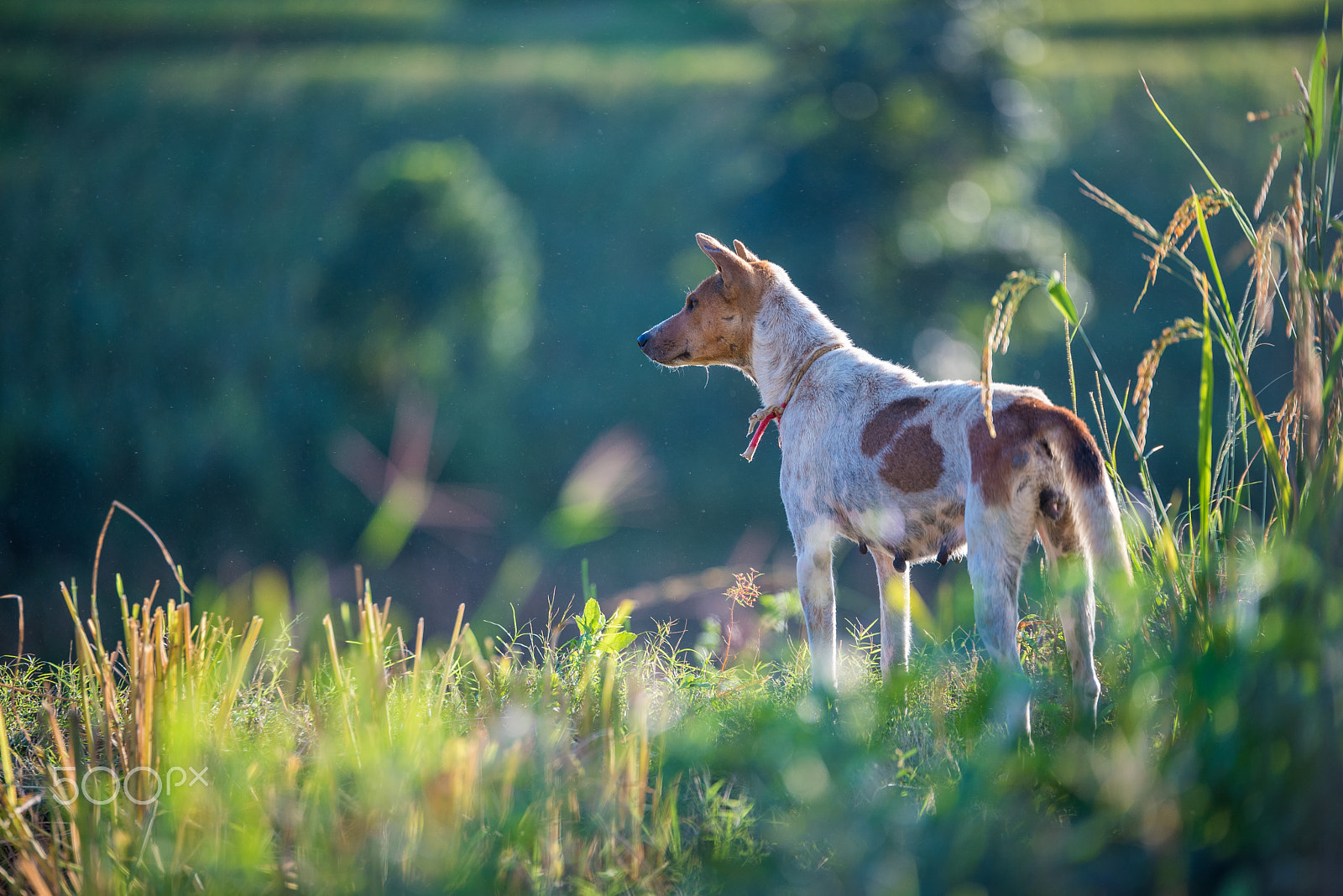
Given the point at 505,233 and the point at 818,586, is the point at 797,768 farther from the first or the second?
the point at 505,233

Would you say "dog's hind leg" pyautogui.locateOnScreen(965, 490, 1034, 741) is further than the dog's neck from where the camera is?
No

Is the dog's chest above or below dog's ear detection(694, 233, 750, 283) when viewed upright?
below

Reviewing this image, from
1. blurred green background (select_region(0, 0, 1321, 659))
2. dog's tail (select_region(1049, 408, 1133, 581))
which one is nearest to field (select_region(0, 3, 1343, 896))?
dog's tail (select_region(1049, 408, 1133, 581))

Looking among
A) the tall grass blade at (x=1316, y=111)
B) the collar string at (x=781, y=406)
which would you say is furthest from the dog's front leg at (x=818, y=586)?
the tall grass blade at (x=1316, y=111)

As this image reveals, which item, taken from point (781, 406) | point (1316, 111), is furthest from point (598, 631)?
point (1316, 111)

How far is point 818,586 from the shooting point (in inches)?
130

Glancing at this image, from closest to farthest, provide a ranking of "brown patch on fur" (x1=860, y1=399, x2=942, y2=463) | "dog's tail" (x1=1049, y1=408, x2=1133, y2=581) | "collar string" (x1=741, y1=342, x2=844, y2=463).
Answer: "dog's tail" (x1=1049, y1=408, x2=1133, y2=581)
"brown patch on fur" (x1=860, y1=399, x2=942, y2=463)
"collar string" (x1=741, y1=342, x2=844, y2=463)

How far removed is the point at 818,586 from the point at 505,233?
827cm

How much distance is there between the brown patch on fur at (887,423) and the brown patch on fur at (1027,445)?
1.28ft

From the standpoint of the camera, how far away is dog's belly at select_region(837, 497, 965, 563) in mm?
2959

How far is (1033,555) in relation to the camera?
2887mm

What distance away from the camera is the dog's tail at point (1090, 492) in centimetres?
250

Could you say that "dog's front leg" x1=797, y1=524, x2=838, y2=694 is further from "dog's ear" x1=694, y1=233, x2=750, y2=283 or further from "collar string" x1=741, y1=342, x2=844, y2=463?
"dog's ear" x1=694, y1=233, x2=750, y2=283

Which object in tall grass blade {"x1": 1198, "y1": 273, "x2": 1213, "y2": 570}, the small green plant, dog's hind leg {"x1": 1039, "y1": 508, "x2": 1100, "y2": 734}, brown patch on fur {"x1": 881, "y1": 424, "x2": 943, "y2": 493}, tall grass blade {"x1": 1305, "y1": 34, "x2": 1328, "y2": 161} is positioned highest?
tall grass blade {"x1": 1305, "y1": 34, "x2": 1328, "y2": 161}
